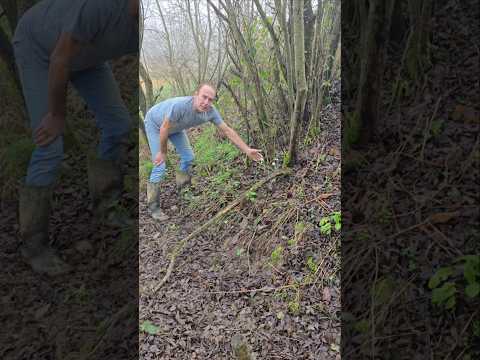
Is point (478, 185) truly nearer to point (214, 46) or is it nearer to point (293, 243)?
point (293, 243)

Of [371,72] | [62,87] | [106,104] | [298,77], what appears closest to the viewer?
[298,77]

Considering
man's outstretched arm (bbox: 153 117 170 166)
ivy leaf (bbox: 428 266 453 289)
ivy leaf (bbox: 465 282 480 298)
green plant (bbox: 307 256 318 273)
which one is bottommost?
ivy leaf (bbox: 465 282 480 298)

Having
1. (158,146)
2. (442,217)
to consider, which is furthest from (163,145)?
(442,217)

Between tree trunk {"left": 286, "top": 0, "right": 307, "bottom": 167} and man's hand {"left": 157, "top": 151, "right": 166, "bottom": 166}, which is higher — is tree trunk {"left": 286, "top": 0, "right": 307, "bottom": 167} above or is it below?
above

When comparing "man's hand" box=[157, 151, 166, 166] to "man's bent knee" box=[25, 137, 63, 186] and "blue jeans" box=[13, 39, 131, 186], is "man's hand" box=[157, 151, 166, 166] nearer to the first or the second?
"blue jeans" box=[13, 39, 131, 186]

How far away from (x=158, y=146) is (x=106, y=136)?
1.46 feet

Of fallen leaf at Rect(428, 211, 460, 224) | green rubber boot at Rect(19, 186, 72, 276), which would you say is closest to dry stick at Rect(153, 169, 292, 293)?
green rubber boot at Rect(19, 186, 72, 276)

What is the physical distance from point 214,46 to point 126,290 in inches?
62.2

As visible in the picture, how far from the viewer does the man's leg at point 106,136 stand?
7.57 feet

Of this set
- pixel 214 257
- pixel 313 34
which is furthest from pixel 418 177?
pixel 214 257

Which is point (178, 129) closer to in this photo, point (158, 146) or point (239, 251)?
point (158, 146)

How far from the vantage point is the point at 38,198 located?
2465 millimetres

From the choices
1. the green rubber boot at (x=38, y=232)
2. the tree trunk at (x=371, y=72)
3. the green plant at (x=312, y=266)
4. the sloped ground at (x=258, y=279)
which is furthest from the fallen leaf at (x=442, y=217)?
the green rubber boot at (x=38, y=232)

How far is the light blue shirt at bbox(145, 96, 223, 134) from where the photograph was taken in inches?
82.7
